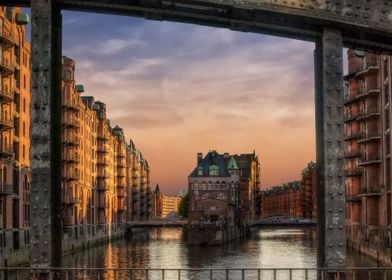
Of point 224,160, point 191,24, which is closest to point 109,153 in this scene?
point 224,160

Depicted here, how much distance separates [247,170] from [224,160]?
4096 centimetres

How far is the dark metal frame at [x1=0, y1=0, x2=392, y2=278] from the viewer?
7711 mm

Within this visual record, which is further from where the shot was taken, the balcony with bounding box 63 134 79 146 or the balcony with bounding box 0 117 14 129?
the balcony with bounding box 63 134 79 146

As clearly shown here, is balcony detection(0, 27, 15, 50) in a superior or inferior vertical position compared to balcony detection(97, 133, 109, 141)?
superior

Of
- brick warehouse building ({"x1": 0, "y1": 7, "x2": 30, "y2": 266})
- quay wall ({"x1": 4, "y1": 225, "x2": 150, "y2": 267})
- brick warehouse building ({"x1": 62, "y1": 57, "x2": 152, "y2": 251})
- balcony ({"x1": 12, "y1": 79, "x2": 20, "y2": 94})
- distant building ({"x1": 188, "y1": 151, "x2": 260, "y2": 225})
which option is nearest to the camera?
quay wall ({"x1": 4, "y1": 225, "x2": 150, "y2": 267})

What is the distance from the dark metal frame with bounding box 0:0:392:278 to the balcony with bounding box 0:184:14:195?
5043 cm

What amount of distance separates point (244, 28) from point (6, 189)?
53.1 meters

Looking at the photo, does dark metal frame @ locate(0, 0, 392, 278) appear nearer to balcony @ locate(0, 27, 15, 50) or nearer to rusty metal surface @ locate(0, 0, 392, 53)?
rusty metal surface @ locate(0, 0, 392, 53)

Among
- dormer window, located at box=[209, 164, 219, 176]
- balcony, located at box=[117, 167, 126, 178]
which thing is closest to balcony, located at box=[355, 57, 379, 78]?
balcony, located at box=[117, 167, 126, 178]

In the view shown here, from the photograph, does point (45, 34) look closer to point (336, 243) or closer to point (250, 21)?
point (250, 21)

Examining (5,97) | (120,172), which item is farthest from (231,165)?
(5,97)

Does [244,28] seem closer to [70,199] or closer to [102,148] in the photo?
[70,199]

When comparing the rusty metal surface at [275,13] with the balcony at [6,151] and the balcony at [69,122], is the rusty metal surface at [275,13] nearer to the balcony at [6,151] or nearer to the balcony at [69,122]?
the balcony at [6,151]

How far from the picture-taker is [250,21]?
320 inches
